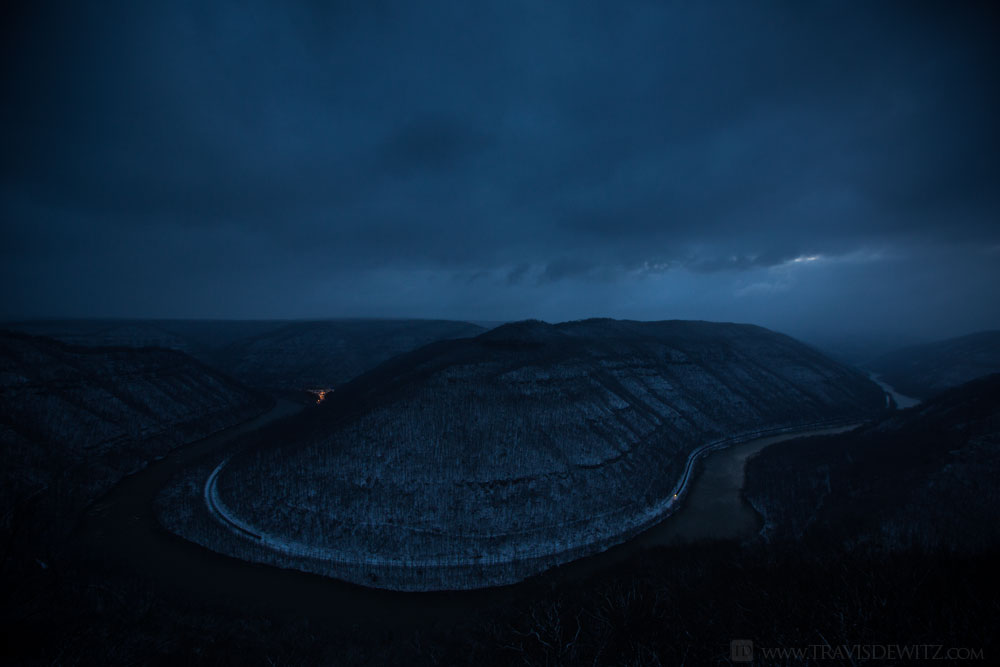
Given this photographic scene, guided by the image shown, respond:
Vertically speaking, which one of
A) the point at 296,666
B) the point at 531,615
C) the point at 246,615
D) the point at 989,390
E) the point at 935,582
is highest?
the point at 989,390

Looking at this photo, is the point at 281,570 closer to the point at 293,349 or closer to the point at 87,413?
the point at 87,413

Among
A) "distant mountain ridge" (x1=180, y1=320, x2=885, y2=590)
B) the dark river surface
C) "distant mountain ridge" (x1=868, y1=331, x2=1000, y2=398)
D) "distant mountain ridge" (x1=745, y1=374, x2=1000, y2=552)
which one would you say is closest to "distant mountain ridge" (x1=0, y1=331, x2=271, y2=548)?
the dark river surface

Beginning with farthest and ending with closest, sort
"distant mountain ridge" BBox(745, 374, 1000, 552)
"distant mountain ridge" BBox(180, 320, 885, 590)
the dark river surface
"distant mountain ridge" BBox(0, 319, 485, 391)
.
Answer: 1. "distant mountain ridge" BBox(0, 319, 485, 391)
2. "distant mountain ridge" BBox(180, 320, 885, 590)
3. "distant mountain ridge" BBox(745, 374, 1000, 552)
4. the dark river surface

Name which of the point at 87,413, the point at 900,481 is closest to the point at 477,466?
the point at 900,481

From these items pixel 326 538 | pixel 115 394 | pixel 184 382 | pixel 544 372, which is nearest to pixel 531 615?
pixel 326 538

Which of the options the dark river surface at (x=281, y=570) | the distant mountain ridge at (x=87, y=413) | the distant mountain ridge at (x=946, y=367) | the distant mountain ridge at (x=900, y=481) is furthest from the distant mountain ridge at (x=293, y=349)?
the distant mountain ridge at (x=946, y=367)

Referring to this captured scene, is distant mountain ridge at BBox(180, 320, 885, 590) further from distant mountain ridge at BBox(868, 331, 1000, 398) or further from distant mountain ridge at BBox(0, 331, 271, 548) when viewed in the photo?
distant mountain ridge at BBox(868, 331, 1000, 398)

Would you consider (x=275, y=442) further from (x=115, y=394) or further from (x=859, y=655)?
(x=859, y=655)
